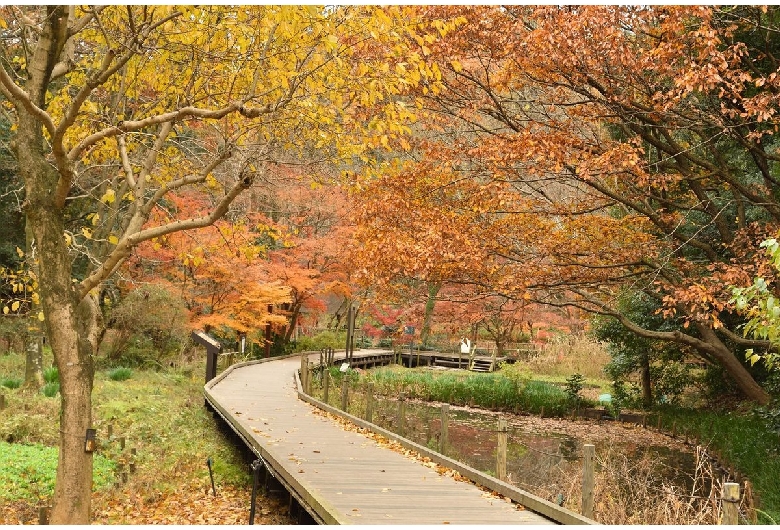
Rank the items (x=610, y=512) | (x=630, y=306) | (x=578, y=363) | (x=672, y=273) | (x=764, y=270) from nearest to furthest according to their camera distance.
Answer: (x=610, y=512) → (x=764, y=270) → (x=672, y=273) → (x=630, y=306) → (x=578, y=363)

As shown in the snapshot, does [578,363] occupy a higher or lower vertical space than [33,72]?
lower

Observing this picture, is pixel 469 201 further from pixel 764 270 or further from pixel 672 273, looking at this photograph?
pixel 764 270

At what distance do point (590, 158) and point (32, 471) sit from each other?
31.8ft

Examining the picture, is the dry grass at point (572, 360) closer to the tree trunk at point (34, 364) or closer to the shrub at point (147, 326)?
the shrub at point (147, 326)

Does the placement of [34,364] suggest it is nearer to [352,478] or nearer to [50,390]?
[50,390]

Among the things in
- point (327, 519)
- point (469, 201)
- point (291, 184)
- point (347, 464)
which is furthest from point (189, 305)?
point (327, 519)

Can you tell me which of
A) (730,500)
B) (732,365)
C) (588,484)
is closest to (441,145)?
(732,365)

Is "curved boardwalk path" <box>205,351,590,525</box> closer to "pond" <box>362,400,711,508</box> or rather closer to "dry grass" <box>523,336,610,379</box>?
"pond" <box>362,400,711,508</box>

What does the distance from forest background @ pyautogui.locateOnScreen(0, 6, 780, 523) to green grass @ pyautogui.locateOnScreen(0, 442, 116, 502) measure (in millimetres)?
1976

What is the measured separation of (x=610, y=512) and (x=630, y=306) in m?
11.5

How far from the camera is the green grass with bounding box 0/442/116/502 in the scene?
10.1 meters

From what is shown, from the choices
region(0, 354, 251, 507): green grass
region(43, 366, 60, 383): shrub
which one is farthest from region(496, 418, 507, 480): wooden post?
region(43, 366, 60, 383): shrub

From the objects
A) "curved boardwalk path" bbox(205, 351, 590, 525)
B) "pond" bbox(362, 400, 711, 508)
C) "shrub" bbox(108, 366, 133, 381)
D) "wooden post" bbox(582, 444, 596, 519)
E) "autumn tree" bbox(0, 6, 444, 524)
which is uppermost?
"autumn tree" bbox(0, 6, 444, 524)

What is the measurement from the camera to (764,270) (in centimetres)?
937
